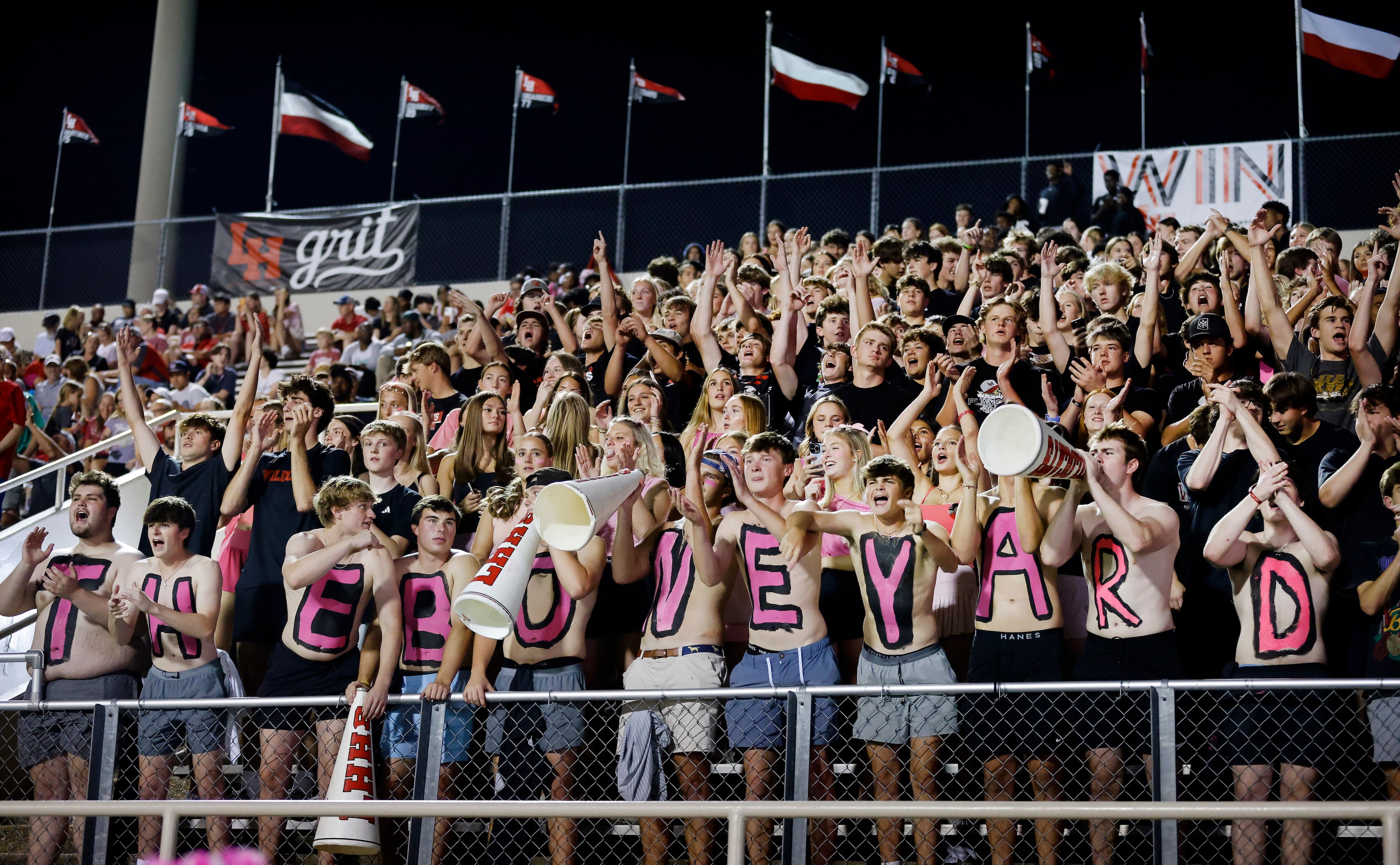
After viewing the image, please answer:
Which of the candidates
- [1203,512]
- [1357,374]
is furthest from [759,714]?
[1357,374]

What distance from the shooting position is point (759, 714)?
493 centimetres

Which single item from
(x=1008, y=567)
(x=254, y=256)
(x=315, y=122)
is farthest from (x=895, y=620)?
(x=315, y=122)

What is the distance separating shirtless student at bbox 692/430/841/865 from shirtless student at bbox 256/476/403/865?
4.44 ft

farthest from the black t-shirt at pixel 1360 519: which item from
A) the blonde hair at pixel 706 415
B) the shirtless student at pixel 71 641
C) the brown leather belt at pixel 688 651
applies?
the shirtless student at pixel 71 641

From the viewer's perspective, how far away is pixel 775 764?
496cm

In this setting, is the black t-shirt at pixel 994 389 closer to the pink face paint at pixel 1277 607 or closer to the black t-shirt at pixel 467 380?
the pink face paint at pixel 1277 607

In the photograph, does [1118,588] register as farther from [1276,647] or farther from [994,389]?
[994,389]

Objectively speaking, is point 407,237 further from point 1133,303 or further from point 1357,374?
point 1357,374

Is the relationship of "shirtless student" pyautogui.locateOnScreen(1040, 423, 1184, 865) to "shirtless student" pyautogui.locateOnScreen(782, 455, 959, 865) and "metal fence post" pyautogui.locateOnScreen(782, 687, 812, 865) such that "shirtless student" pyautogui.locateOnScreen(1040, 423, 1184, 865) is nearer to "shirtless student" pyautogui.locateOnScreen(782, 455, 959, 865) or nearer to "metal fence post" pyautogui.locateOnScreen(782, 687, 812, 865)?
"shirtless student" pyautogui.locateOnScreen(782, 455, 959, 865)

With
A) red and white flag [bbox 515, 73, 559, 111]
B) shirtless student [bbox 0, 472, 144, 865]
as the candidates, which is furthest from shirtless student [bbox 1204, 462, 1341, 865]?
red and white flag [bbox 515, 73, 559, 111]

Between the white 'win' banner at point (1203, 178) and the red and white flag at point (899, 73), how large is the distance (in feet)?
12.5

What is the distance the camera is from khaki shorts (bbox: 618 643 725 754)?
197 inches

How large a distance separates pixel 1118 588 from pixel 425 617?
2778mm

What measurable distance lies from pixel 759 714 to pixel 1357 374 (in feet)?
11.2
